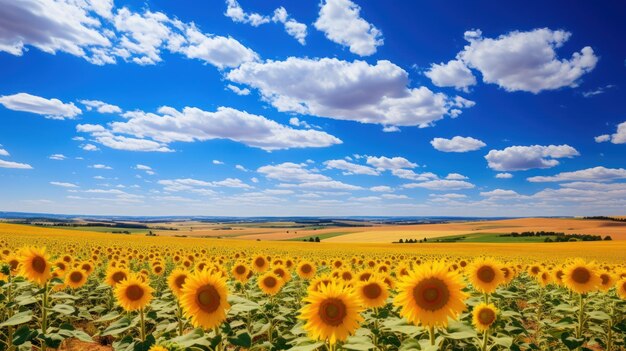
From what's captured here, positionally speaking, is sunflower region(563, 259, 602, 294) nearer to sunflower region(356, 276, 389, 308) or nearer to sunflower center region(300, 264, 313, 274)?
sunflower region(356, 276, 389, 308)

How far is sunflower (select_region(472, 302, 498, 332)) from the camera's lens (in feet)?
18.6

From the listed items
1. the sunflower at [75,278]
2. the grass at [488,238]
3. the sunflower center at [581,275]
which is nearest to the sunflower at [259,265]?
the sunflower at [75,278]

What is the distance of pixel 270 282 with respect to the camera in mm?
8516

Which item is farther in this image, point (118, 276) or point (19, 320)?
point (118, 276)

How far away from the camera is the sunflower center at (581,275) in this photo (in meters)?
8.23

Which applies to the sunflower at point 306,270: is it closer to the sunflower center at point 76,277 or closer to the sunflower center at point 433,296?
the sunflower center at point 76,277

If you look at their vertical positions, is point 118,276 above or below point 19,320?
above

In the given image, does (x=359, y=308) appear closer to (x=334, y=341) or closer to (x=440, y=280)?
(x=334, y=341)

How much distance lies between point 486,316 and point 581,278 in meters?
3.76

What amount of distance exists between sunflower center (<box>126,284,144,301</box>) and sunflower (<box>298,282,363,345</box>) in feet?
11.4

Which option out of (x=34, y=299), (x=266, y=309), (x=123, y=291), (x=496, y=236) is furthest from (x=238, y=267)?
(x=496, y=236)

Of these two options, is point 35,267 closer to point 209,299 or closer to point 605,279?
point 209,299

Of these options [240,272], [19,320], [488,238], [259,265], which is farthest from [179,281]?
[488,238]

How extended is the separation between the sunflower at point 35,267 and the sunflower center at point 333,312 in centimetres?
519
